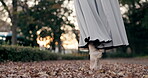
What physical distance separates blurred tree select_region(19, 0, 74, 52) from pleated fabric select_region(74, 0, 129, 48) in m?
19.2

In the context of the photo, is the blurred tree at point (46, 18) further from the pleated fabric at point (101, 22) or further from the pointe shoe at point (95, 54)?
the pointe shoe at point (95, 54)

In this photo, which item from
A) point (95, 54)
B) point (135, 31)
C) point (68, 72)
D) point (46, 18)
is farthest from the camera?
point (135, 31)

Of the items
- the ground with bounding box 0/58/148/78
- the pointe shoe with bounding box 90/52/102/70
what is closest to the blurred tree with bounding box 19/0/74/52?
the ground with bounding box 0/58/148/78

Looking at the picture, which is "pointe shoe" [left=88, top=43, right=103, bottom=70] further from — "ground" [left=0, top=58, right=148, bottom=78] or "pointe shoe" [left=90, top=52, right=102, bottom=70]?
"ground" [left=0, top=58, right=148, bottom=78]

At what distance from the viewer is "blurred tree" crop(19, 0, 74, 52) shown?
2548 centimetres

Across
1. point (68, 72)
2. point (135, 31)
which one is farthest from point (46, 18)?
point (68, 72)

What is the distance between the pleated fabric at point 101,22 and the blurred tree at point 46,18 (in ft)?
63.1

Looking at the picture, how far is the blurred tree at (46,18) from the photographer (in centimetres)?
2548

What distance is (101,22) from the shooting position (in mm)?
5555

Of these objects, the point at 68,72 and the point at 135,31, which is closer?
the point at 68,72

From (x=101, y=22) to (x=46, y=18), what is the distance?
21397 millimetres

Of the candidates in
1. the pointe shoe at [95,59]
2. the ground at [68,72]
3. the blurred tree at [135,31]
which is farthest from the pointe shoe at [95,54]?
the blurred tree at [135,31]

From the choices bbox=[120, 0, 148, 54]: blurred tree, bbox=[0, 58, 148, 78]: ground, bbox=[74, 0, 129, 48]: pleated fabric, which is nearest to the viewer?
bbox=[0, 58, 148, 78]: ground

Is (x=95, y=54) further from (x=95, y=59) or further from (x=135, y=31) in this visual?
(x=135, y=31)
